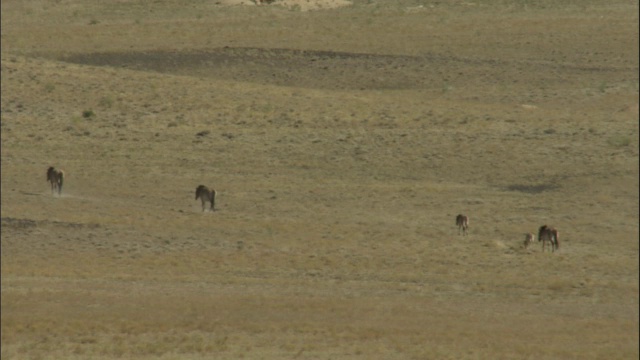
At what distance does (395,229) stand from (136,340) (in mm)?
15416

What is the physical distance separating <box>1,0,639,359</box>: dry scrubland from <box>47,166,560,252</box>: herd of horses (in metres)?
0.37

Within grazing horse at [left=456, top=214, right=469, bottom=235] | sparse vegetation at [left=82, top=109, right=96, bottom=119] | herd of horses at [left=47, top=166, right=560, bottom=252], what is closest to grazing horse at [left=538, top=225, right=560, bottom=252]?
herd of horses at [left=47, top=166, right=560, bottom=252]

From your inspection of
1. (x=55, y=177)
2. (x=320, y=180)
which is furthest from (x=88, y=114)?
(x=55, y=177)

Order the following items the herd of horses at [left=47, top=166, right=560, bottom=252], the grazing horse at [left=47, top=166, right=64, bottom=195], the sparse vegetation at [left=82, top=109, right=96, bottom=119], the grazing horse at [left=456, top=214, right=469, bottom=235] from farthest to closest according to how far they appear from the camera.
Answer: the sparse vegetation at [left=82, top=109, right=96, bottom=119] < the grazing horse at [left=47, top=166, right=64, bottom=195] < the grazing horse at [left=456, top=214, right=469, bottom=235] < the herd of horses at [left=47, top=166, right=560, bottom=252]

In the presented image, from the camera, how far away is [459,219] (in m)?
40.8

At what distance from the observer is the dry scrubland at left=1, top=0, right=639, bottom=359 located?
29172 millimetres

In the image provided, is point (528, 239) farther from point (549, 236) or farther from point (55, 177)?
point (55, 177)

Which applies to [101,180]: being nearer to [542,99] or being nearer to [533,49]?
[542,99]

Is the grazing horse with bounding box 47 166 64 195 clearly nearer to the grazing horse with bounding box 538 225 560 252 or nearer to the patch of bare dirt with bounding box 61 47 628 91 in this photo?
the grazing horse with bounding box 538 225 560 252

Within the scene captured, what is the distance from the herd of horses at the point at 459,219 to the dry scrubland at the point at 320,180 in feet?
1.21

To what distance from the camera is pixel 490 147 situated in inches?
2099

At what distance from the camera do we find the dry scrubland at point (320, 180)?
95.7ft

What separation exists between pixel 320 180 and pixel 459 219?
27.3ft

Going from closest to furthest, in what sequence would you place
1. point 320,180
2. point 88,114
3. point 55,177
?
point 55,177 < point 320,180 < point 88,114
